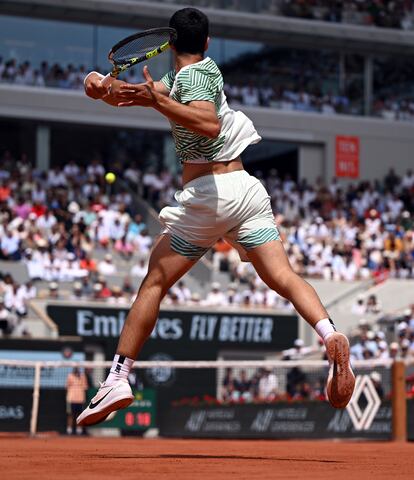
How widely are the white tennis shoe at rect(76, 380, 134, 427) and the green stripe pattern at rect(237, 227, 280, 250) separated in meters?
1.05

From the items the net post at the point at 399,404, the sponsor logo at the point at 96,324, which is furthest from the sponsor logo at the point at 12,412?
the net post at the point at 399,404

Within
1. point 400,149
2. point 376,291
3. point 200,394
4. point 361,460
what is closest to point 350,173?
point 400,149

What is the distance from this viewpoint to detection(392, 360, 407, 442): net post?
14.0 m

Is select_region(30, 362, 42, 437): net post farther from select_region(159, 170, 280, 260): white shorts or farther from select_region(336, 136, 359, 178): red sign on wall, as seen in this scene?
select_region(336, 136, 359, 178): red sign on wall

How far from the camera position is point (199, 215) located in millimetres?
6727

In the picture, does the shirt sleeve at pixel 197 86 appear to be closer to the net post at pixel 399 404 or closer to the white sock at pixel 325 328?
the white sock at pixel 325 328

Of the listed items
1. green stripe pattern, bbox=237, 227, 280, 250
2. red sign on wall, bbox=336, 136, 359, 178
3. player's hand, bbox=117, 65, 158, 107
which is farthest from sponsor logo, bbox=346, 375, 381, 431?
red sign on wall, bbox=336, 136, 359, 178

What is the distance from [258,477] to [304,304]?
58.0 inches

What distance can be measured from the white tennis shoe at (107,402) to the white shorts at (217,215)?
0.85 metres

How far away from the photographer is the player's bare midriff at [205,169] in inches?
267

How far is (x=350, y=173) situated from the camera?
3706cm

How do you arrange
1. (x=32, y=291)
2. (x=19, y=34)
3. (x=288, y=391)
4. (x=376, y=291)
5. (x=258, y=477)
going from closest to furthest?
(x=258, y=477) → (x=288, y=391) → (x=32, y=291) → (x=376, y=291) → (x=19, y=34)

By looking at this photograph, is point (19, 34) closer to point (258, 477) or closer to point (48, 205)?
point (48, 205)

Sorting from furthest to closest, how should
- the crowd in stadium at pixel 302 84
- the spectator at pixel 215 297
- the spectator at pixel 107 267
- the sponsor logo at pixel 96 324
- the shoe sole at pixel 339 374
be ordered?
the crowd in stadium at pixel 302 84
the spectator at pixel 107 267
the spectator at pixel 215 297
the sponsor logo at pixel 96 324
the shoe sole at pixel 339 374
